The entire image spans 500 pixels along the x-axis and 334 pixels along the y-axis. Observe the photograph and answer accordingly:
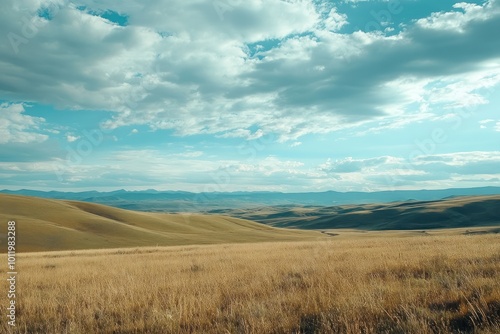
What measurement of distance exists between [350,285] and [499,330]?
4275 mm

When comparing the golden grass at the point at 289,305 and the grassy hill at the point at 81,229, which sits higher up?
the golden grass at the point at 289,305

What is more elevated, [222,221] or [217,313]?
[217,313]

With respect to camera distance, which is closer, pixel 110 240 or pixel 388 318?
pixel 388 318

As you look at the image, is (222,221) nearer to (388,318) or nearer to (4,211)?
(4,211)

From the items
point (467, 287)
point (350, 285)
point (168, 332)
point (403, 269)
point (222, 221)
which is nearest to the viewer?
point (168, 332)

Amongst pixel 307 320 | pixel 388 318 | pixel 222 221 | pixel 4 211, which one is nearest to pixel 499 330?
pixel 388 318

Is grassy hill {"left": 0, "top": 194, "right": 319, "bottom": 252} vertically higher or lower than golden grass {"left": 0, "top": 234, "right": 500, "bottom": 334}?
lower

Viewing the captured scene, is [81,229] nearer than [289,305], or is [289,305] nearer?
[289,305]

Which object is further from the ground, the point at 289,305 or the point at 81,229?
the point at 289,305

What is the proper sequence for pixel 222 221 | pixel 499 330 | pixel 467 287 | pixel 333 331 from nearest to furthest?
pixel 499 330 < pixel 333 331 < pixel 467 287 < pixel 222 221

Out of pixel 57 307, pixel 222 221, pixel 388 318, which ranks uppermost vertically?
pixel 388 318

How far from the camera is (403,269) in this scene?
12.4 m

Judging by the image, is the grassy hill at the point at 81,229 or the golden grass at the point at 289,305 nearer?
the golden grass at the point at 289,305

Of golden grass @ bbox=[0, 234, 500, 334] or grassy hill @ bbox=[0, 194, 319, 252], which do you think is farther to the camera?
grassy hill @ bbox=[0, 194, 319, 252]
